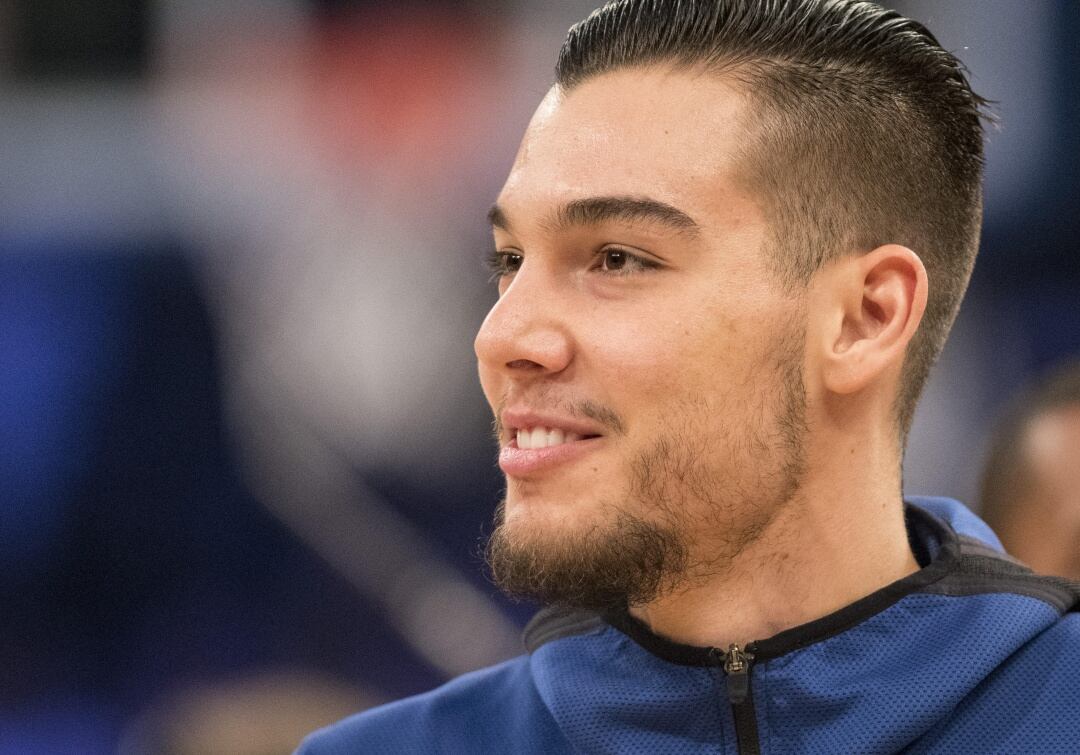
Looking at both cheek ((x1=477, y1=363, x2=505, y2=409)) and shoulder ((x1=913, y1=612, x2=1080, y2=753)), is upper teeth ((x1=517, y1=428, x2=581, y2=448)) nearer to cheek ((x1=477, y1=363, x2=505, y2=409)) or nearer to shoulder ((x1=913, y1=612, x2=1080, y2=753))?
cheek ((x1=477, y1=363, x2=505, y2=409))

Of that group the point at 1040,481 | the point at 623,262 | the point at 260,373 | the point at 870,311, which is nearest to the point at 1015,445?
the point at 1040,481

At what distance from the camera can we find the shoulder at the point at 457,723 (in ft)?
6.10

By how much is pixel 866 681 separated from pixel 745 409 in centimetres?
35

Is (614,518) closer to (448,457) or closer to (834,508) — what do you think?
(834,508)

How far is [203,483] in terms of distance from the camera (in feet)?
13.3

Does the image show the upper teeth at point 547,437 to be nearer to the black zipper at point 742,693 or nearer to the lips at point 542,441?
the lips at point 542,441

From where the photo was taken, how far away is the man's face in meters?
1.70

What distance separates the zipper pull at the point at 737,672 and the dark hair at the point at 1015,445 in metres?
1.05

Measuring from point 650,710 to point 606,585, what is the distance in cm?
16

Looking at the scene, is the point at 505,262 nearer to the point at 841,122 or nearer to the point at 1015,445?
the point at 841,122

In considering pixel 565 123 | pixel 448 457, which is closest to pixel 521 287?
pixel 565 123

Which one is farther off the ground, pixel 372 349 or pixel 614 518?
pixel 614 518

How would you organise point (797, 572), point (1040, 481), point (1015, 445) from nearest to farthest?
point (797, 572), point (1040, 481), point (1015, 445)

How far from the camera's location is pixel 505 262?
193 cm
